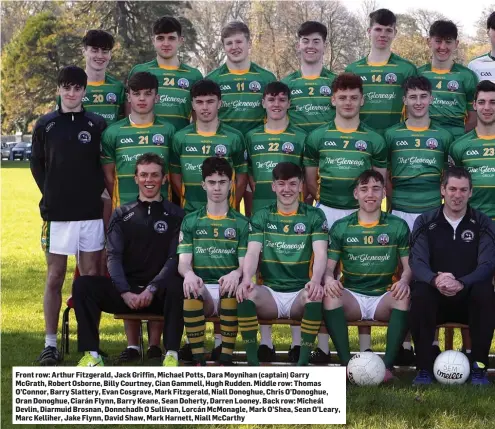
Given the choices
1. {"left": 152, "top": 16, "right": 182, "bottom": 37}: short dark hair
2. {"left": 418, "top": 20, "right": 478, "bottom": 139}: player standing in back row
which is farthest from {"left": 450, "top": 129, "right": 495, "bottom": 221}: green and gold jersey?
{"left": 152, "top": 16, "right": 182, "bottom": 37}: short dark hair

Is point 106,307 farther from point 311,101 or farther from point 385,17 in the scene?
point 385,17

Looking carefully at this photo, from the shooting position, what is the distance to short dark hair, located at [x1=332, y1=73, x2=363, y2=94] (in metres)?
6.80

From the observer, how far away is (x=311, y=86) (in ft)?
24.3

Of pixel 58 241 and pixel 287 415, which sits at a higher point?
pixel 58 241

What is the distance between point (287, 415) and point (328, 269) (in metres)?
1.51

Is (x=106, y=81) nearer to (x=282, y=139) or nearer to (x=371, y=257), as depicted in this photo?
(x=282, y=139)

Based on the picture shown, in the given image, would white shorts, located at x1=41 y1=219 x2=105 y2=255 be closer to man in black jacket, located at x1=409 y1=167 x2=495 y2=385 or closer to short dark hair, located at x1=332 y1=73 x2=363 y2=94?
short dark hair, located at x1=332 y1=73 x2=363 y2=94

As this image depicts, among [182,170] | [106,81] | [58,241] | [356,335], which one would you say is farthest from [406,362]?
[106,81]

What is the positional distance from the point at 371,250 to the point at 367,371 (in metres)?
0.99

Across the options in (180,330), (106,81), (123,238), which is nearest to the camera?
(180,330)

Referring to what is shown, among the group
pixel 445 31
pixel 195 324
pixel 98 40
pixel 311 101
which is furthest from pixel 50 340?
pixel 445 31

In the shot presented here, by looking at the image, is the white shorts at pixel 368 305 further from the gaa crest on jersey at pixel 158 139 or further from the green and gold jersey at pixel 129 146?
the gaa crest on jersey at pixel 158 139

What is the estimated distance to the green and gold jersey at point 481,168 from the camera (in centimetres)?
672

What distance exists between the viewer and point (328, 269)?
6504 millimetres
